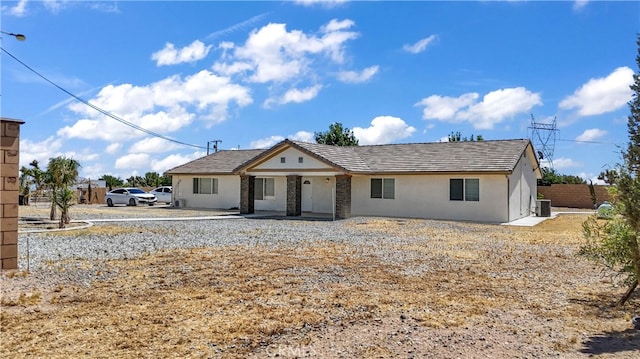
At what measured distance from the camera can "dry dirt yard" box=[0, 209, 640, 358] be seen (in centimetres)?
528

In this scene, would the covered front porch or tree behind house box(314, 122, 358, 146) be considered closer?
the covered front porch

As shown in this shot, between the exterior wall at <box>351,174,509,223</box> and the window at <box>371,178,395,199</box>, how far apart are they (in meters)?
0.20

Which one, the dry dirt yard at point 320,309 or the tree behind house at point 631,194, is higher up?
the tree behind house at point 631,194

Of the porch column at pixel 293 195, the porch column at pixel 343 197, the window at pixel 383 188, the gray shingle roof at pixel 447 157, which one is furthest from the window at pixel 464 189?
the porch column at pixel 293 195

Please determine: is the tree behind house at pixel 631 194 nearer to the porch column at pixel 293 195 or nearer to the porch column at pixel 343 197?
the porch column at pixel 343 197

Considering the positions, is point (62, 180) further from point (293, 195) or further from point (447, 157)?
point (447, 157)

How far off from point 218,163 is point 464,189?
17.6 m

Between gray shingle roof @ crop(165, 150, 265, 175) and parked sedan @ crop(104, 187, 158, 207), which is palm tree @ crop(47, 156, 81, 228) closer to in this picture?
gray shingle roof @ crop(165, 150, 265, 175)

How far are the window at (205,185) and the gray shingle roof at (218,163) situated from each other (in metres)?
0.73

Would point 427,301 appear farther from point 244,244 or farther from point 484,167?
point 484,167

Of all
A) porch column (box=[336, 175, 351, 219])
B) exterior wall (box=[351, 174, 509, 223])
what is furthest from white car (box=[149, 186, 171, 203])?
porch column (box=[336, 175, 351, 219])

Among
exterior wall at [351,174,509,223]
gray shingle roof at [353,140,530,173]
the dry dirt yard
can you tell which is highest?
gray shingle roof at [353,140,530,173]

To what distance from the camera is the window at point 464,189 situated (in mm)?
23750

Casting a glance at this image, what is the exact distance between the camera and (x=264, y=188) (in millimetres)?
30609
